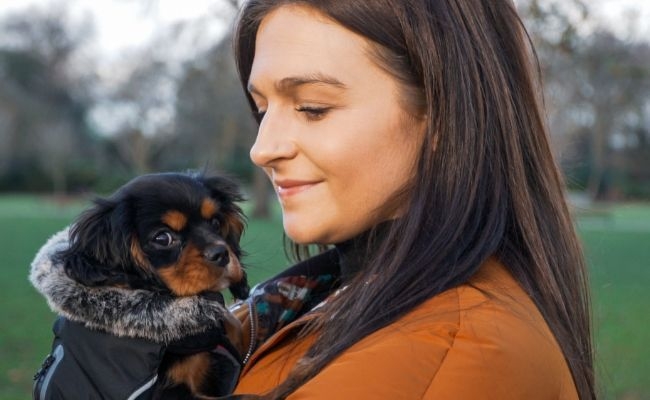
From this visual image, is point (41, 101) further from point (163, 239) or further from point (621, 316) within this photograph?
point (163, 239)

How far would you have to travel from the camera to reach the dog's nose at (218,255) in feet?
11.3

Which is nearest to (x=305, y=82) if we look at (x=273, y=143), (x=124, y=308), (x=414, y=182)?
(x=273, y=143)

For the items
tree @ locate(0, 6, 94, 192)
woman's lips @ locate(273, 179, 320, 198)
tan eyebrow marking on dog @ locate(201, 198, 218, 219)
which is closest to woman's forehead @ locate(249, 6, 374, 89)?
woman's lips @ locate(273, 179, 320, 198)

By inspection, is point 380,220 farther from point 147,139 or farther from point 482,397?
point 147,139

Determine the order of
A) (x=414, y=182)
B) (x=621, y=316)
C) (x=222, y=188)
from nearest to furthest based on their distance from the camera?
(x=414, y=182)
(x=222, y=188)
(x=621, y=316)

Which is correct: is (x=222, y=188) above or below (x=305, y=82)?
below

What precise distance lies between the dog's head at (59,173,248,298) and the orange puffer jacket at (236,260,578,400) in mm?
1441

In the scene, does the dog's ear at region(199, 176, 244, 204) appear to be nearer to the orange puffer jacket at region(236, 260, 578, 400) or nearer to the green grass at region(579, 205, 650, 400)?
the green grass at region(579, 205, 650, 400)

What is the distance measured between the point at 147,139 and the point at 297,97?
54.5 meters

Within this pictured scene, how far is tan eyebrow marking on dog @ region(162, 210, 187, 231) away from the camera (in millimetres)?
3502

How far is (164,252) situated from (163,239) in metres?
A: 0.08

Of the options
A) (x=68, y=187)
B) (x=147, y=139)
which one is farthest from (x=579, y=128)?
(x=68, y=187)

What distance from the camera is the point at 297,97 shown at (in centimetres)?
224

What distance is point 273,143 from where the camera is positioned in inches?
91.2
